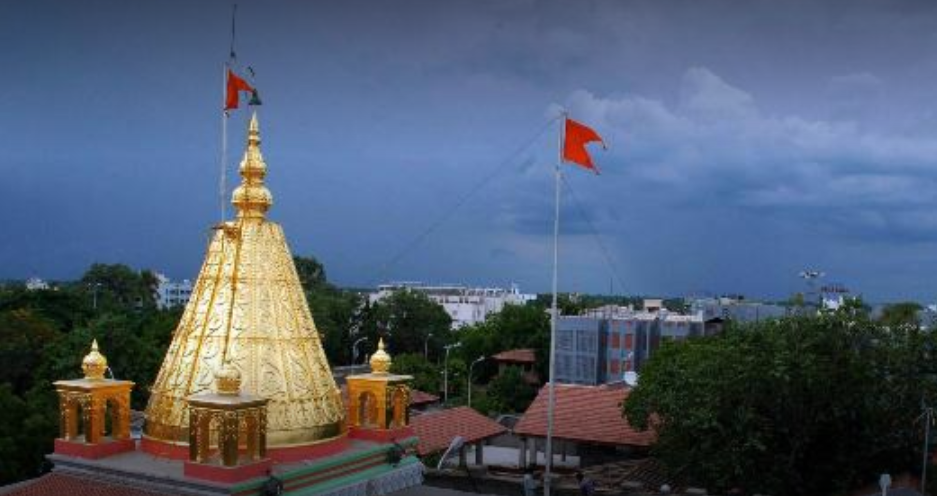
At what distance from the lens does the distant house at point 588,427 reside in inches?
991

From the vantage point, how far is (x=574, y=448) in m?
30.1

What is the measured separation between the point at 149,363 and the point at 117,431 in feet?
67.0

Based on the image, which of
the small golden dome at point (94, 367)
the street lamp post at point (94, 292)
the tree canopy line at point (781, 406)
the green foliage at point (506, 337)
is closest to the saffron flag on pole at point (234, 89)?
the small golden dome at point (94, 367)

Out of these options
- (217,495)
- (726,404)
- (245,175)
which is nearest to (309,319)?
(245,175)

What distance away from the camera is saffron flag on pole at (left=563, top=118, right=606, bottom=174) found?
48.2 feet

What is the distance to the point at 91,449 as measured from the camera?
12500 millimetres

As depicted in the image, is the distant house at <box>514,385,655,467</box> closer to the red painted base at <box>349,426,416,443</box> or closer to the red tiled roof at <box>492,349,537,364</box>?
the red painted base at <box>349,426,416,443</box>

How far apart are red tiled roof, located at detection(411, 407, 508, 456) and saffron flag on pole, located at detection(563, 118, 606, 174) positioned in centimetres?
1211

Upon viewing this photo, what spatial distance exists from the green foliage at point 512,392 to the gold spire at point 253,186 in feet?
105

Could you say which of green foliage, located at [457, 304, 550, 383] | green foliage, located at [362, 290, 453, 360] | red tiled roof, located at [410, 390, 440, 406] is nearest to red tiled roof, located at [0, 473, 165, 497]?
red tiled roof, located at [410, 390, 440, 406]

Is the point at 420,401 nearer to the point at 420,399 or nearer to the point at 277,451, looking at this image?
the point at 420,399

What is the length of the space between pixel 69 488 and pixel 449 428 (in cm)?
1541

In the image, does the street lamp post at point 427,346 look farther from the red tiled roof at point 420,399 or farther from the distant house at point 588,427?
the distant house at point 588,427

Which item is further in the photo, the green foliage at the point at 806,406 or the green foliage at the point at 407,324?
the green foliage at the point at 407,324
